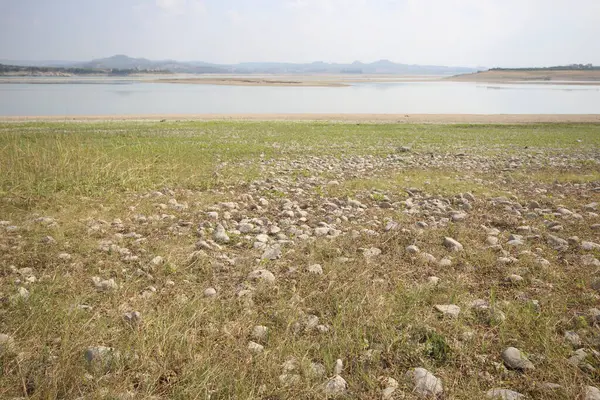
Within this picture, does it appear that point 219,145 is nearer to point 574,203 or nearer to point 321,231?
point 321,231

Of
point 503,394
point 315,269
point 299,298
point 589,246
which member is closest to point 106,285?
point 299,298

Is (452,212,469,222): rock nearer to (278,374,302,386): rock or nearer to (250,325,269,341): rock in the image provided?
(250,325,269,341): rock

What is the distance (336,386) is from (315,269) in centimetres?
236

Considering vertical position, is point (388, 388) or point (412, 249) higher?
point (412, 249)

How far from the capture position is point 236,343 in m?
3.94

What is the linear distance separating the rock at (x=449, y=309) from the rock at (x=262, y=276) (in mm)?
2165

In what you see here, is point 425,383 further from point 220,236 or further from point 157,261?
point 220,236

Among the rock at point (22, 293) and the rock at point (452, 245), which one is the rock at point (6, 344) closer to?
the rock at point (22, 293)

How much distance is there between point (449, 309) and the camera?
15.1 ft

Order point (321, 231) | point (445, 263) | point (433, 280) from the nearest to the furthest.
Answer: point (433, 280), point (445, 263), point (321, 231)

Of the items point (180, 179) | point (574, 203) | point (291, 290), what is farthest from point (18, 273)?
point (574, 203)

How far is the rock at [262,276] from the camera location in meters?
5.36

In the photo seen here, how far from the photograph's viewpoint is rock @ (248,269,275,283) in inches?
211

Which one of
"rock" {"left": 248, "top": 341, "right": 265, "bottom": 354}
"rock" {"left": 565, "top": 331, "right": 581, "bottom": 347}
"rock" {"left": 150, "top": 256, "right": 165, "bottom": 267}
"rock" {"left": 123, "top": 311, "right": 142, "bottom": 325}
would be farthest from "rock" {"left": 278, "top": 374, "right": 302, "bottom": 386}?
"rock" {"left": 150, "top": 256, "right": 165, "bottom": 267}
